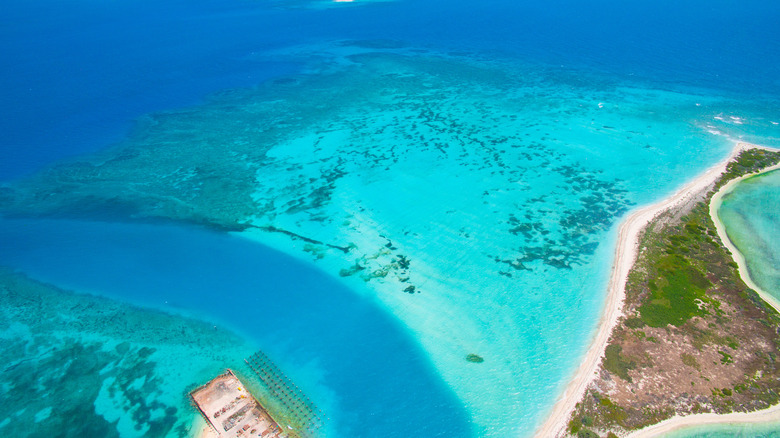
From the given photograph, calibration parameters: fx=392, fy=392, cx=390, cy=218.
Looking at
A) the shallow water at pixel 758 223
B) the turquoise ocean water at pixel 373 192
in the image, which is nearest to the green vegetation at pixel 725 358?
the turquoise ocean water at pixel 373 192

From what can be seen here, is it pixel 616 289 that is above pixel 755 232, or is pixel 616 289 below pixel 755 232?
below

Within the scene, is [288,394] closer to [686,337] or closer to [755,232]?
[686,337]

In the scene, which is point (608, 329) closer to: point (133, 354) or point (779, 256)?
point (779, 256)

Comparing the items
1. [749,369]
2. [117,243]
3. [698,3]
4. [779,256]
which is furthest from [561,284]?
[698,3]

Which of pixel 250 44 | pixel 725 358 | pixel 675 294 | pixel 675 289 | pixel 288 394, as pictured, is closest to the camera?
pixel 288 394

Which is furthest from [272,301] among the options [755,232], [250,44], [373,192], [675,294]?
[250,44]
